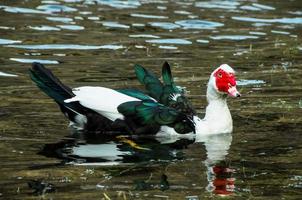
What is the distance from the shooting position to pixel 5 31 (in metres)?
18.7

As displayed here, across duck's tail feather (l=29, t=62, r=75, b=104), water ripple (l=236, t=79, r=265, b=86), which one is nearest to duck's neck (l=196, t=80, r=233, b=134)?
duck's tail feather (l=29, t=62, r=75, b=104)

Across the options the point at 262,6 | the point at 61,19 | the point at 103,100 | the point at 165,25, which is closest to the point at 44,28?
the point at 61,19

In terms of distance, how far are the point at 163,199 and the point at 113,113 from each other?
125 inches

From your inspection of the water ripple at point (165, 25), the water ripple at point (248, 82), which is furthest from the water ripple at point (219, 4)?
the water ripple at point (248, 82)

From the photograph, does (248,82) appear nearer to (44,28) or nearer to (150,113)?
(150,113)

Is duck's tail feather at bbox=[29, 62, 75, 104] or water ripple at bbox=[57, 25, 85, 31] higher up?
duck's tail feather at bbox=[29, 62, 75, 104]

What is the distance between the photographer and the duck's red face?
37.7 feet

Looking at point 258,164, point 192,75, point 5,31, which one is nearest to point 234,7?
point 5,31

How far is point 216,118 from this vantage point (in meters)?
11.5

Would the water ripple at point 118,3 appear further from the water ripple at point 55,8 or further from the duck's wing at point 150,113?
the duck's wing at point 150,113

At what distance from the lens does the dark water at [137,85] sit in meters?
8.89

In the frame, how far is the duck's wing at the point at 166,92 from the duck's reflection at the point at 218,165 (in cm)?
42

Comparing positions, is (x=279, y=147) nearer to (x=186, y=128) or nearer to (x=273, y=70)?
(x=186, y=128)

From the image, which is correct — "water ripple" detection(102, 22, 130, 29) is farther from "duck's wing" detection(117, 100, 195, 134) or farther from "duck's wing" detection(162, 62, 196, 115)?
"duck's wing" detection(117, 100, 195, 134)
